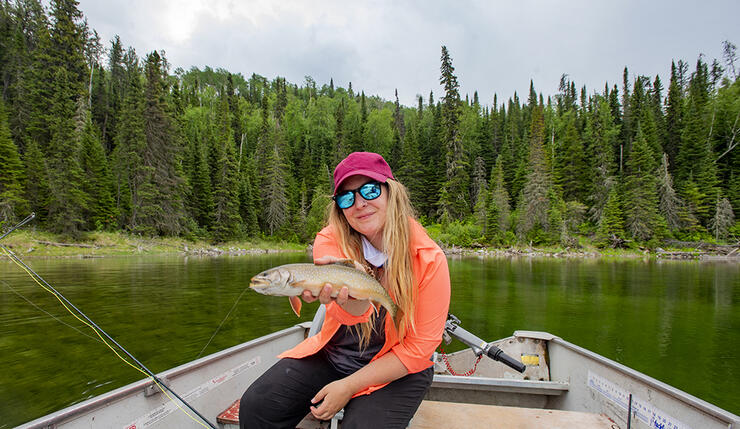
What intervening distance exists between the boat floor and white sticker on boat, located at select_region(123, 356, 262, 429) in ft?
1.15

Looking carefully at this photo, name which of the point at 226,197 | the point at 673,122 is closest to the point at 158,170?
the point at 226,197

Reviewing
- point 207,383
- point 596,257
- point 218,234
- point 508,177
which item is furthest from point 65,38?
point 596,257

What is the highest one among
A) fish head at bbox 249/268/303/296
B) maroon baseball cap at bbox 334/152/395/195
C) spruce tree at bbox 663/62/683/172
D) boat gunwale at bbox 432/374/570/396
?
spruce tree at bbox 663/62/683/172

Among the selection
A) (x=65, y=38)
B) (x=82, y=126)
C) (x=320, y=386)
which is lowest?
(x=320, y=386)

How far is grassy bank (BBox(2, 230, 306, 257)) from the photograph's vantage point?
23.5 m

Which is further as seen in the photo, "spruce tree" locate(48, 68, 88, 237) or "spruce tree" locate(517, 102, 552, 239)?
"spruce tree" locate(517, 102, 552, 239)

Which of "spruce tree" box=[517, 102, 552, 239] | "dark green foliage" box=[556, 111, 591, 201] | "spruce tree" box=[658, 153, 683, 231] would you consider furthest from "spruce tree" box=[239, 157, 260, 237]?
"spruce tree" box=[658, 153, 683, 231]

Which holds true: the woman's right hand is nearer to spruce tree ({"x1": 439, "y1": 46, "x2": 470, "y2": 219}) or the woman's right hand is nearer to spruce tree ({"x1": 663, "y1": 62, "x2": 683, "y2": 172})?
spruce tree ({"x1": 439, "y1": 46, "x2": 470, "y2": 219})

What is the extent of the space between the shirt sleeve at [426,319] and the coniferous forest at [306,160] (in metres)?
34.7

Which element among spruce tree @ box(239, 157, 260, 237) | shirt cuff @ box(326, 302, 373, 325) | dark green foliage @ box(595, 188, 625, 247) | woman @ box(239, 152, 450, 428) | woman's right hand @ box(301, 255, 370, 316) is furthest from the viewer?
spruce tree @ box(239, 157, 260, 237)

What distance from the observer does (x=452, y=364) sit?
454 cm

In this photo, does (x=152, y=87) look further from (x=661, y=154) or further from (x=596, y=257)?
(x=661, y=154)

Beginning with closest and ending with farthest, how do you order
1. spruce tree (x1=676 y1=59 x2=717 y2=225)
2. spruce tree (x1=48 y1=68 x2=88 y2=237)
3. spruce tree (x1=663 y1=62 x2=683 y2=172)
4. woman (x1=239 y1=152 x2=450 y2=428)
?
woman (x1=239 y1=152 x2=450 y2=428)
spruce tree (x1=48 y1=68 x2=88 y2=237)
spruce tree (x1=676 y1=59 x2=717 y2=225)
spruce tree (x1=663 y1=62 x2=683 y2=172)

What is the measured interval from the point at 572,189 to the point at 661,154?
13931mm
